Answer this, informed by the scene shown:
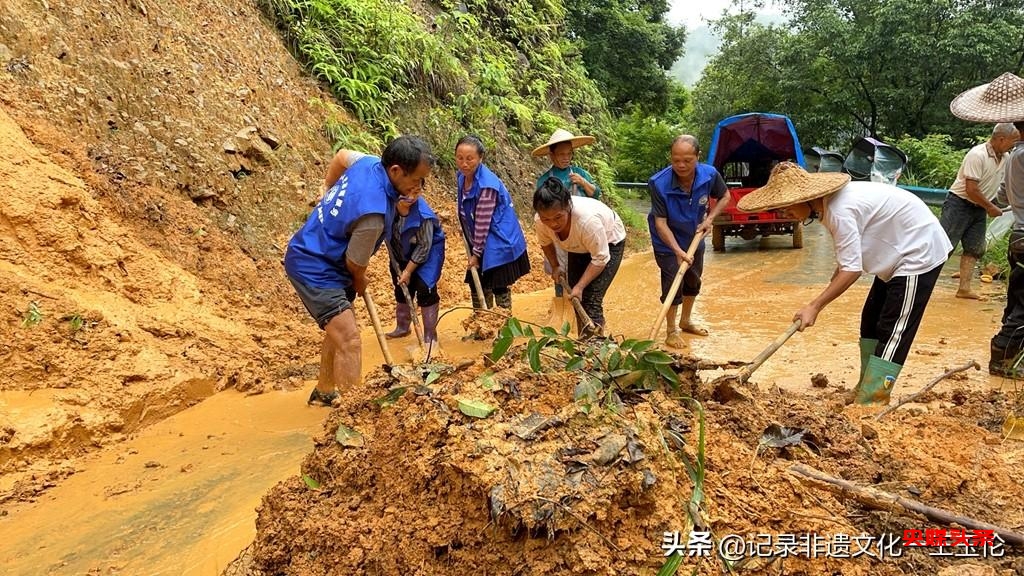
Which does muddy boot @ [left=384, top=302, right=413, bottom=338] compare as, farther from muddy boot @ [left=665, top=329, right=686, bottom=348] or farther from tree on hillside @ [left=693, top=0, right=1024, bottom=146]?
tree on hillside @ [left=693, top=0, right=1024, bottom=146]

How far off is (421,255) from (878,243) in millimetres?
2727

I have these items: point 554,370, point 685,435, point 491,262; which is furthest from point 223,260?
point 685,435

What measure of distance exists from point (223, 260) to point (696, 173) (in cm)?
353

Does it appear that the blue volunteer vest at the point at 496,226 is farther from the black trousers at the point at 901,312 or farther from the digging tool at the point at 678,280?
the black trousers at the point at 901,312

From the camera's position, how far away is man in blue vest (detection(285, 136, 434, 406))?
328cm

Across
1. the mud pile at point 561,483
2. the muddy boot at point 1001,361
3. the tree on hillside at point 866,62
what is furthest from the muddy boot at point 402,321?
the tree on hillside at point 866,62

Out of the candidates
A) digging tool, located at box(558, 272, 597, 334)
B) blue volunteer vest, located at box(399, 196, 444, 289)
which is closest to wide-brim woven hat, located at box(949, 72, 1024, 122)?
digging tool, located at box(558, 272, 597, 334)

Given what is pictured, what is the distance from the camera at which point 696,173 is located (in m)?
4.70

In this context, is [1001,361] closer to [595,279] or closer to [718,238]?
[595,279]

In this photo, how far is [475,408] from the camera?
6.65 feet

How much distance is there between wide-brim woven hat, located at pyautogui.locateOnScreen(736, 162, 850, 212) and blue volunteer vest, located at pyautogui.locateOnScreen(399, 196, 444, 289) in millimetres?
2113

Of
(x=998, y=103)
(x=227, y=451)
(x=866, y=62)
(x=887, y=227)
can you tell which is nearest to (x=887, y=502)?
(x=887, y=227)

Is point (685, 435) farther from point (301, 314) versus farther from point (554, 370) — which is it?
point (301, 314)

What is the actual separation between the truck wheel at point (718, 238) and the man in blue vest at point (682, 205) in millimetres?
5216
